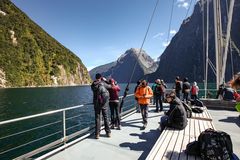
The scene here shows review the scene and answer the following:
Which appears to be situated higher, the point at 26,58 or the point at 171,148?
the point at 26,58

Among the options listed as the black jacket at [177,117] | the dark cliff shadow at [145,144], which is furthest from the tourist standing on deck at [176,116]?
the dark cliff shadow at [145,144]

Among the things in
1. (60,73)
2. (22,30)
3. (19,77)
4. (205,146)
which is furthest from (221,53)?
(22,30)

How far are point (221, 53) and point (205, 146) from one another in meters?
10.1

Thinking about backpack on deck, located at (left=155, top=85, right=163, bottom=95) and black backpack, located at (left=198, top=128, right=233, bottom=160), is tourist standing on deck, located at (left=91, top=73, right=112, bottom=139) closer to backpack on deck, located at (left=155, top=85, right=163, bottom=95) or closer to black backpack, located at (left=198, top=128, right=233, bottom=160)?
black backpack, located at (left=198, top=128, right=233, bottom=160)

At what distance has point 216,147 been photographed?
3400 millimetres

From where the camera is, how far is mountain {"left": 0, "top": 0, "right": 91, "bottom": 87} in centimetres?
8900

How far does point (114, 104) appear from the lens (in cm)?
748

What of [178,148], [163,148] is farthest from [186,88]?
[163,148]

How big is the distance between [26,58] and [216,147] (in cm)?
10738

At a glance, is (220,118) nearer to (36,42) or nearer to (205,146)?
(205,146)

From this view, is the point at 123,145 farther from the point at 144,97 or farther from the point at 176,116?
the point at 144,97

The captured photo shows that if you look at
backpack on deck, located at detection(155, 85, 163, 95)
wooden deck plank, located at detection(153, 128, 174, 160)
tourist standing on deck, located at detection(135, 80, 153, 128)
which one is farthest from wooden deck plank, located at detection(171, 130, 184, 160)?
backpack on deck, located at detection(155, 85, 163, 95)

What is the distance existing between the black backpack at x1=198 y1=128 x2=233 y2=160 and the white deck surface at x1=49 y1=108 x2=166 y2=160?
6.02ft

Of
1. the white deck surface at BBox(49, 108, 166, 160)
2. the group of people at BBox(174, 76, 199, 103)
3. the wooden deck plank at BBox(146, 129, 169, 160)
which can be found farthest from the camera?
the group of people at BBox(174, 76, 199, 103)
